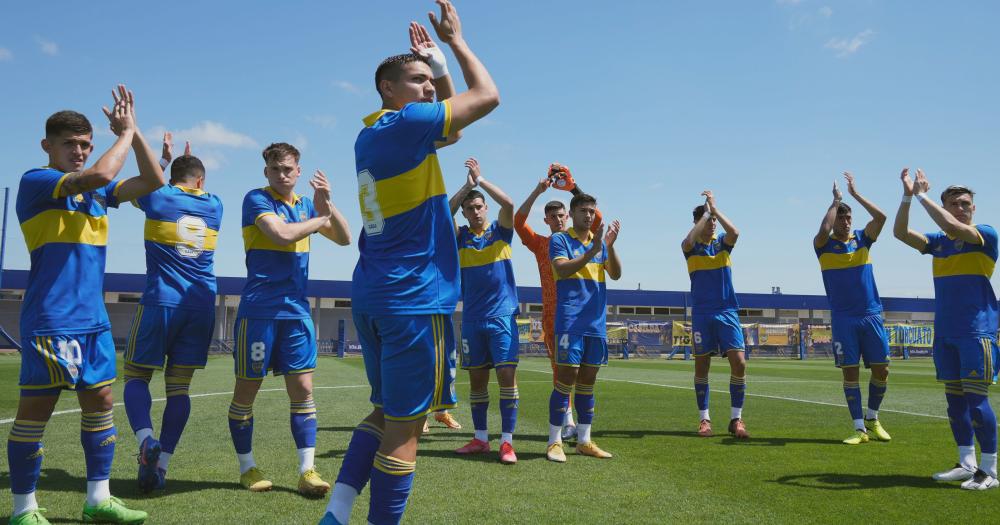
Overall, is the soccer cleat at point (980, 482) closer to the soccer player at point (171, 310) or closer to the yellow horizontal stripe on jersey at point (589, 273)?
the yellow horizontal stripe on jersey at point (589, 273)

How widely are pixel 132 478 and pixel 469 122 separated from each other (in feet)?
13.6

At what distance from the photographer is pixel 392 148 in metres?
2.76

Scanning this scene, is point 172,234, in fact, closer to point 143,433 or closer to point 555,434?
point 143,433

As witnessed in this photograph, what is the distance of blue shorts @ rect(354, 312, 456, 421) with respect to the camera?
273 cm

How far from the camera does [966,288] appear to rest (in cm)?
543

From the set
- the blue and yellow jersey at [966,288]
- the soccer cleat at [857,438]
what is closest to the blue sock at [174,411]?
the blue and yellow jersey at [966,288]

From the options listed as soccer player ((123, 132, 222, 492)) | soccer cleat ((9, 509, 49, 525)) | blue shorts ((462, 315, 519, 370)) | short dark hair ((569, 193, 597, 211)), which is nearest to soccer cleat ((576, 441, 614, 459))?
blue shorts ((462, 315, 519, 370))

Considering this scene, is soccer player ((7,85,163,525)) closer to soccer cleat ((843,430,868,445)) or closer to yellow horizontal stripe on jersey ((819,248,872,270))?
soccer cleat ((843,430,868,445))

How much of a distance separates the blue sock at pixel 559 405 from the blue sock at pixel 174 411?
3.14 meters

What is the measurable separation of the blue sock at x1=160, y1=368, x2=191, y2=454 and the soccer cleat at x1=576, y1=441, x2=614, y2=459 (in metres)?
3.44

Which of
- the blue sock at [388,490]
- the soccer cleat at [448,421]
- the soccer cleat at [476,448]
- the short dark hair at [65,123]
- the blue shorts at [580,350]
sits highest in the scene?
the short dark hair at [65,123]

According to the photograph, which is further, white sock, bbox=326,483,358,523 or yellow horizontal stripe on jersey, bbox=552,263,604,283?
yellow horizontal stripe on jersey, bbox=552,263,604,283

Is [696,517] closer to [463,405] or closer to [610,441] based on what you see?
[610,441]

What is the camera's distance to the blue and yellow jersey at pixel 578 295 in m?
6.37
